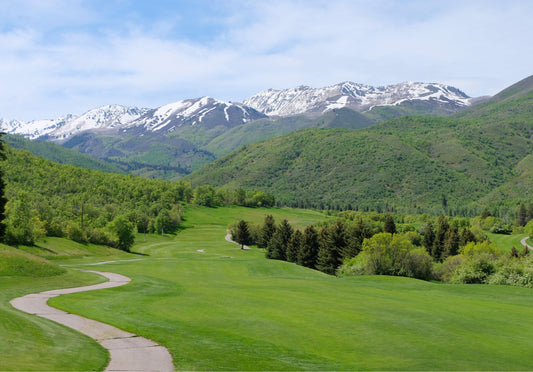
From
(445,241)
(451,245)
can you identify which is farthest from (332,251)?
(445,241)

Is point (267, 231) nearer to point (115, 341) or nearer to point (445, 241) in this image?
point (445, 241)

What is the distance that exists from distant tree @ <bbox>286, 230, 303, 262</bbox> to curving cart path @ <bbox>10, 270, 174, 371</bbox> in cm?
8425

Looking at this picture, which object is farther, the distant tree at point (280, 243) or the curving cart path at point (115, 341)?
the distant tree at point (280, 243)

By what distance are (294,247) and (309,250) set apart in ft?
26.0

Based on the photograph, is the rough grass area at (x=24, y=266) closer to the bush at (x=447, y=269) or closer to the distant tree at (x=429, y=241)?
the bush at (x=447, y=269)

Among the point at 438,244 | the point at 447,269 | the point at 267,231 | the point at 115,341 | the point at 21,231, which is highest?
the point at 115,341

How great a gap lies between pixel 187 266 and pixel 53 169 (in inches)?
5636

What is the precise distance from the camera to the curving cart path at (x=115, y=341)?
48.8 feet

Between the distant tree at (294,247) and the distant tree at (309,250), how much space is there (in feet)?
15.3

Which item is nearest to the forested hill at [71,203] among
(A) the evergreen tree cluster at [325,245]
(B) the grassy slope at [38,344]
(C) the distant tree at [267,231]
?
(A) the evergreen tree cluster at [325,245]

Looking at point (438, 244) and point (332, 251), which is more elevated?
point (332, 251)

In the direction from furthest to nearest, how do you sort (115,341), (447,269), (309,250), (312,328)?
(309,250), (447,269), (312,328), (115,341)

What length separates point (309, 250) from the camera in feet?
332

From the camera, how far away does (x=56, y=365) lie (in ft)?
44.4
